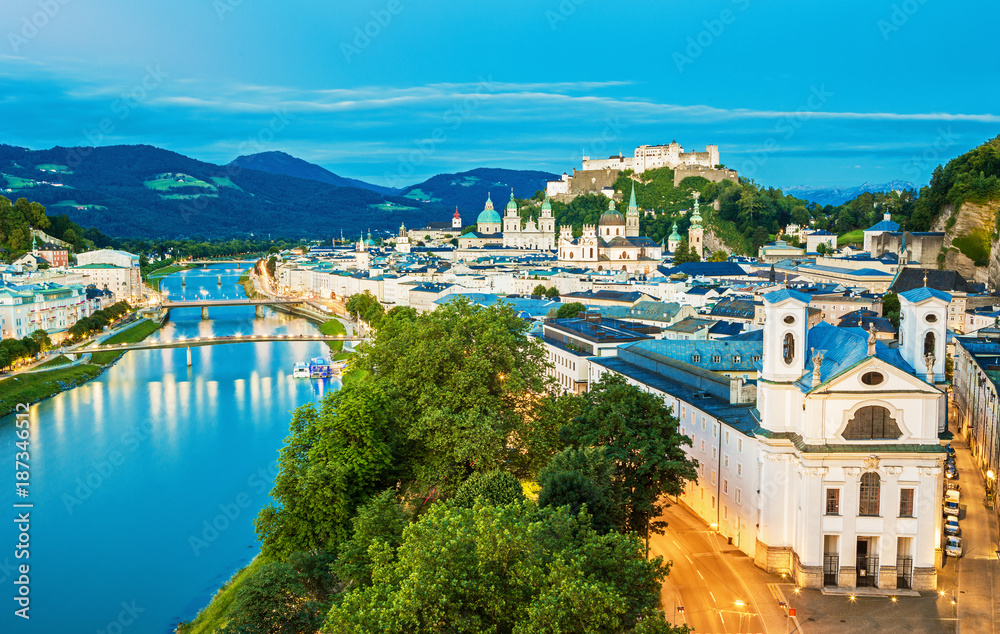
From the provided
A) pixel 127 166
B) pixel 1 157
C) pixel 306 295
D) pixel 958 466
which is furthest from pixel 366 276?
pixel 127 166

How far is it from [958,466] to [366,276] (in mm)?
56867

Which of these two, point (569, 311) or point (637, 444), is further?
point (569, 311)

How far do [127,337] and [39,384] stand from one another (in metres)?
15.4

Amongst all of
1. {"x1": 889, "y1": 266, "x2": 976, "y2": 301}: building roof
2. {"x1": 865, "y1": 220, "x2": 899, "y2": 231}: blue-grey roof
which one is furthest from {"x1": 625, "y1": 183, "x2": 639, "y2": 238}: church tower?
{"x1": 889, "y1": 266, "x2": 976, "y2": 301}: building roof

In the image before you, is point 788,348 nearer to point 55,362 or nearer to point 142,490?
point 142,490

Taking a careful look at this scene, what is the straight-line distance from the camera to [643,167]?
86.2 m

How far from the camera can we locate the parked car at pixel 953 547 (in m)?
13.1

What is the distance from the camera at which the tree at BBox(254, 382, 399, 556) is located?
13.7 metres

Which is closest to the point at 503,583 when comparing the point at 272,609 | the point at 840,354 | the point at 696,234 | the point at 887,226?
the point at 272,609

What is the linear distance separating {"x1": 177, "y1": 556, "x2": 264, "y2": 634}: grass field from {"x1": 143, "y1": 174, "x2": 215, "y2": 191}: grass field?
6523 inches

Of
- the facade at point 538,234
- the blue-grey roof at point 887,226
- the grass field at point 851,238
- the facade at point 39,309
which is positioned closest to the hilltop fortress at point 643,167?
the facade at point 538,234

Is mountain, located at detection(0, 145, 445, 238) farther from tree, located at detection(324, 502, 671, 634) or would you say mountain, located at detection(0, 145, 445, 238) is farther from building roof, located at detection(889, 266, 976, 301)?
tree, located at detection(324, 502, 671, 634)

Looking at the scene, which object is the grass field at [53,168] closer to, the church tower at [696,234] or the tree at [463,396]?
the church tower at [696,234]

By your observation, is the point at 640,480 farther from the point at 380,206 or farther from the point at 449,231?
the point at 380,206
